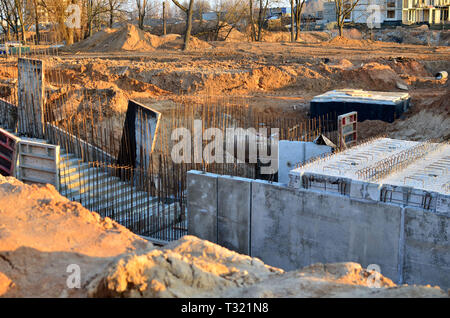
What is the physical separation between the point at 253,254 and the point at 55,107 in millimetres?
8565

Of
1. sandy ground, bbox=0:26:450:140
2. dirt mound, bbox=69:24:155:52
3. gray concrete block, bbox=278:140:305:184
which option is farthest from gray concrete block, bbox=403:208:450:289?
dirt mound, bbox=69:24:155:52

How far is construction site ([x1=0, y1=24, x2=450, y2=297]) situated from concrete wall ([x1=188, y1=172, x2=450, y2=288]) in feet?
0.07

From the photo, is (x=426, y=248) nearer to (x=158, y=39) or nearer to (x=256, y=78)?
(x=256, y=78)

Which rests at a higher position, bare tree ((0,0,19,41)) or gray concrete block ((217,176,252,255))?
bare tree ((0,0,19,41))

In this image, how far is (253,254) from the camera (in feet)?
31.1

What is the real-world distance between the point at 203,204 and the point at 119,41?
21613 mm

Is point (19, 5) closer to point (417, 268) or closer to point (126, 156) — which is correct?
point (126, 156)

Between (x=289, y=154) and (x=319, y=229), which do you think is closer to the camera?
(x=319, y=229)

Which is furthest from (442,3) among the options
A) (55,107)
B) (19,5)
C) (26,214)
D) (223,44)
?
(26,214)

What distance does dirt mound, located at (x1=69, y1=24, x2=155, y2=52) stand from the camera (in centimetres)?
2911

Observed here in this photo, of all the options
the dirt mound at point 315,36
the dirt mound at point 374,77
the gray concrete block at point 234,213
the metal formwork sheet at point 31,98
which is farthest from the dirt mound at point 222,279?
the dirt mound at point 315,36

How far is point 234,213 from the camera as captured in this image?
31.4 ft

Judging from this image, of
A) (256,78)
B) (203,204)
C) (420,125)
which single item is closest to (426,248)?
(203,204)

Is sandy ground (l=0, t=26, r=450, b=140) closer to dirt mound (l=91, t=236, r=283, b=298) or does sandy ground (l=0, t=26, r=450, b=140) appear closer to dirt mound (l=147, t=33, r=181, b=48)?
dirt mound (l=147, t=33, r=181, b=48)
